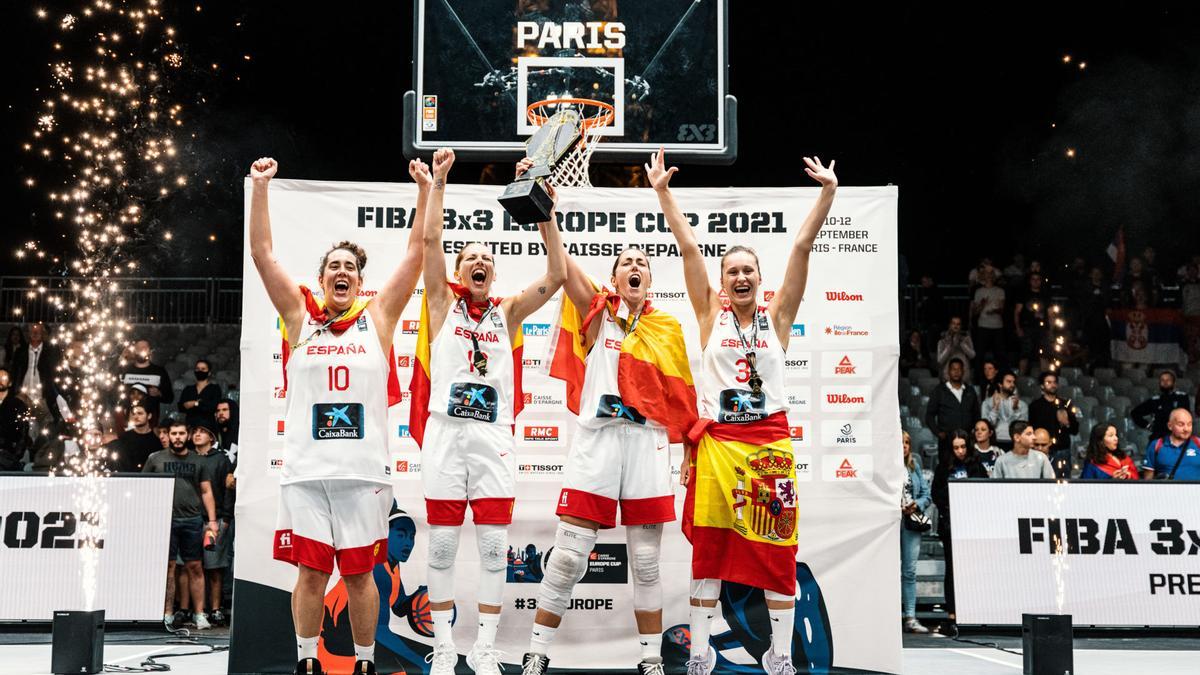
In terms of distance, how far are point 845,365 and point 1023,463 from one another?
3.73 meters

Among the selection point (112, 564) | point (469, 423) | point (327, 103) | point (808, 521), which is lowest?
point (112, 564)

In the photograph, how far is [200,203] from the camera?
18.0 metres

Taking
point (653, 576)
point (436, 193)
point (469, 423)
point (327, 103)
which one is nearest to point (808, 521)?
point (653, 576)

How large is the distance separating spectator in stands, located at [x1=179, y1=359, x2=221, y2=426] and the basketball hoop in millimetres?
5737

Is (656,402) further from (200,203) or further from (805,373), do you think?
(200,203)

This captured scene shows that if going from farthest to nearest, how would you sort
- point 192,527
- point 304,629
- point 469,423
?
point 192,527 < point 469,423 < point 304,629

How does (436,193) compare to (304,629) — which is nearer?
(304,629)

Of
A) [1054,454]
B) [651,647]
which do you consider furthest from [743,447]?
[1054,454]

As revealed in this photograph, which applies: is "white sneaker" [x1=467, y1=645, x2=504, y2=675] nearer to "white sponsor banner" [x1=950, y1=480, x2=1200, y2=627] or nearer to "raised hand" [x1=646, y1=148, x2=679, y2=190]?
"raised hand" [x1=646, y1=148, x2=679, y2=190]

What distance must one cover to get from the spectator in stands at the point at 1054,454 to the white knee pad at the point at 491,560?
6.37 m

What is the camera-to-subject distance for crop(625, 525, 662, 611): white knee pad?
598cm

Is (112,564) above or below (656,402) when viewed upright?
below

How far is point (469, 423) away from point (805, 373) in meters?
2.47

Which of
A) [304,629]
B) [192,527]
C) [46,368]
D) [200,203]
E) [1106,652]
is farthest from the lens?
[200,203]
